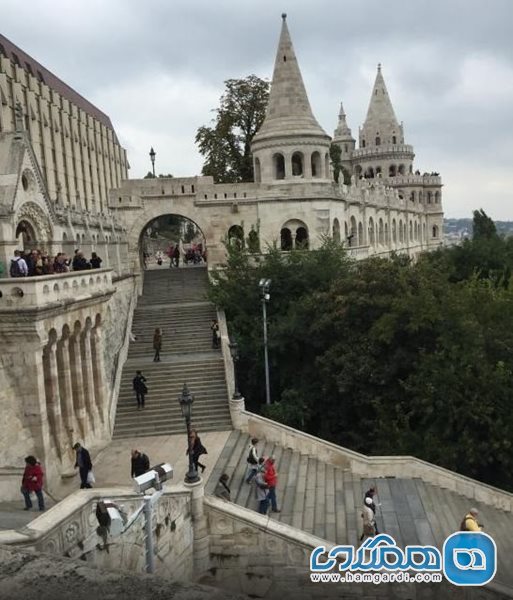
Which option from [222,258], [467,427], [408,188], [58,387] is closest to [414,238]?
[408,188]

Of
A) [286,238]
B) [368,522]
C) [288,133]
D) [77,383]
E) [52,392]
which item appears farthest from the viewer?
[286,238]

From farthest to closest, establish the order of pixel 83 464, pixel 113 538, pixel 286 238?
1. pixel 286 238
2. pixel 83 464
3. pixel 113 538

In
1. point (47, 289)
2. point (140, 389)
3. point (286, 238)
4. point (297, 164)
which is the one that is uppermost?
point (297, 164)

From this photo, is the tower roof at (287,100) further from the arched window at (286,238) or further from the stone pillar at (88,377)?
the stone pillar at (88,377)

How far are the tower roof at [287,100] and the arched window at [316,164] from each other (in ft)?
3.48

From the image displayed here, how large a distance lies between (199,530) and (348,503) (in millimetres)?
4267

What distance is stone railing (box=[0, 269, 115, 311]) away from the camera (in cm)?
1212

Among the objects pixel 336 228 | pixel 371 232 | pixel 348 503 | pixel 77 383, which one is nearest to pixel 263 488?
pixel 348 503

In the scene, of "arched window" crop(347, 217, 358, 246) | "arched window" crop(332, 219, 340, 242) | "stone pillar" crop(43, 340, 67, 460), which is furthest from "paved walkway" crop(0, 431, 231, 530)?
"arched window" crop(347, 217, 358, 246)

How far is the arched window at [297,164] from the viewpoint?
28984mm

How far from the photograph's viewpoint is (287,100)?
28766mm

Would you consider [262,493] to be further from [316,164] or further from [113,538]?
[316,164]

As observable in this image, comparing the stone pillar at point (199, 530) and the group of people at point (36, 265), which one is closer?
the stone pillar at point (199, 530)

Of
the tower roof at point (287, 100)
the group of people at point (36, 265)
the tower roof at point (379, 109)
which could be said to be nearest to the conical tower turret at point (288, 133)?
the tower roof at point (287, 100)
